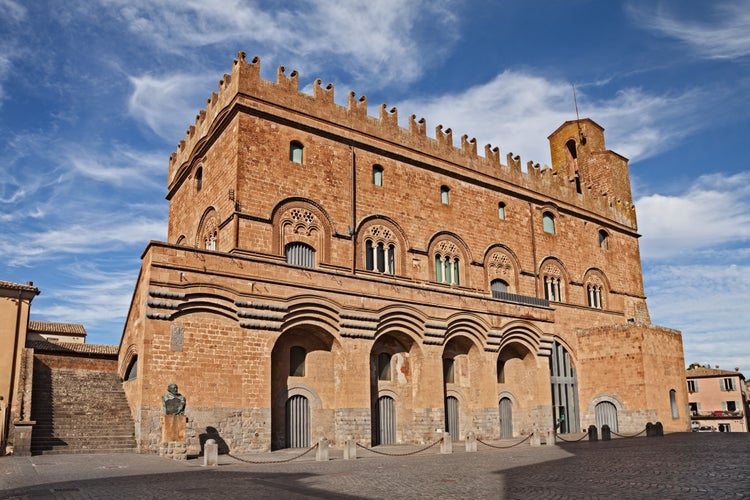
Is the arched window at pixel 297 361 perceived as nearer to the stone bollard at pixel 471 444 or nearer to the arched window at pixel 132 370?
the arched window at pixel 132 370

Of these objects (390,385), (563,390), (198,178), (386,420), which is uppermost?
(198,178)

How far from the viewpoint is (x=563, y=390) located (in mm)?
30000

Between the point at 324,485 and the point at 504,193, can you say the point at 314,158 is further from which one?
the point at 324,485

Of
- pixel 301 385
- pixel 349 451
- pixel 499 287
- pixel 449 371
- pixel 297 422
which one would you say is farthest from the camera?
pixel 499 287

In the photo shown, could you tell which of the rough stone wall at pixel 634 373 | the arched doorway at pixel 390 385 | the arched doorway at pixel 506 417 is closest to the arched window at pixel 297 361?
the arched doorway at pixel 390 385

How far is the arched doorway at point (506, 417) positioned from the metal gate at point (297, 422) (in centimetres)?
973

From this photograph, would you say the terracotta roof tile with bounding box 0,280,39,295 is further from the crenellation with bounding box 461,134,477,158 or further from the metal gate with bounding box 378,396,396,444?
Answer: the crenellation with bounding box 461,134,477,158

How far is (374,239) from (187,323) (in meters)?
9.95

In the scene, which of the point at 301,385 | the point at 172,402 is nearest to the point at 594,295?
the point at 301,385

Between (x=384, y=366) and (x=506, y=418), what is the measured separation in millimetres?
7079

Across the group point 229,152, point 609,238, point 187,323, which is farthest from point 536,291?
point 187,323

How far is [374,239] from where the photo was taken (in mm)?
26406

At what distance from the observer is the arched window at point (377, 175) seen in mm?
27297

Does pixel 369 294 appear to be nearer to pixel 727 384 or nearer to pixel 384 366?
pixel 384 366
